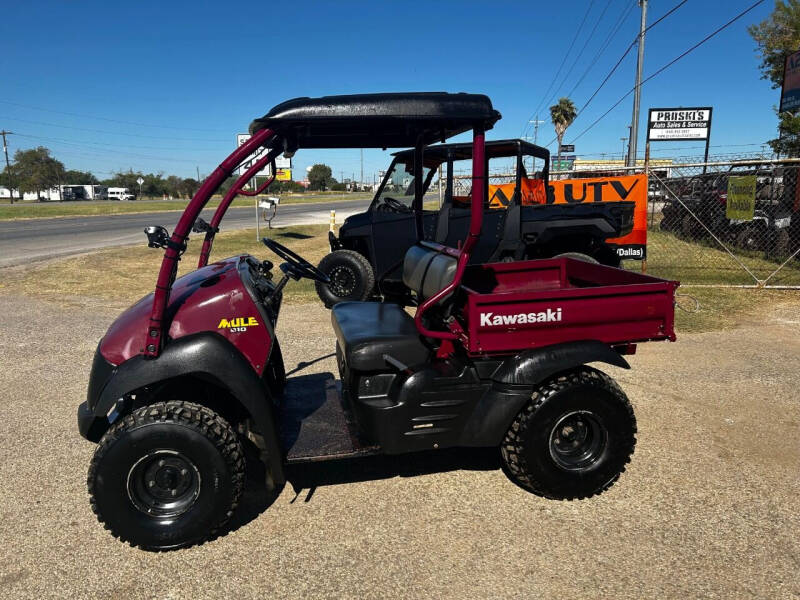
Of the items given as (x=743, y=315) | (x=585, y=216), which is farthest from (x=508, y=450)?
(x=743, y=315)

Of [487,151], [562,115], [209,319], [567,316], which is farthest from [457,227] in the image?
[562,115]

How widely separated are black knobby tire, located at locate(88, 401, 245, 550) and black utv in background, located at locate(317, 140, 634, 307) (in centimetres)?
440

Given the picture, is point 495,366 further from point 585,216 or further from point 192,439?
point 585,216

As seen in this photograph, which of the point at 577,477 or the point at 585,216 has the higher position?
the point at 585,216

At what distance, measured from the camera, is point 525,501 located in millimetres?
3033

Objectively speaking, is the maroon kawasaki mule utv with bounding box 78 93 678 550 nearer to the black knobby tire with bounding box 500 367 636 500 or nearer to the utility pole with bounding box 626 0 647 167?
the black knobby tire with bounding box 500 367 636 500

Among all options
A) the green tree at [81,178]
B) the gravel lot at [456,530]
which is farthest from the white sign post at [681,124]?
the green tree at [81,178]

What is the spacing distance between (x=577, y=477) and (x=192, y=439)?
6.65 ft

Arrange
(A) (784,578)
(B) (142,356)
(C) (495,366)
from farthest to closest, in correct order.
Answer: (C) (495,366), (B) (142,356), (A) (784,578)

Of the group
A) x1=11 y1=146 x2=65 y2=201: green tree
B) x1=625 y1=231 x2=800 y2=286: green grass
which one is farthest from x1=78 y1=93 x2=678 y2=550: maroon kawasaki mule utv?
x1=11 y1=146 x2=65 y2=201: green tree

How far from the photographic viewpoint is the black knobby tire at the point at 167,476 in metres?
2.49

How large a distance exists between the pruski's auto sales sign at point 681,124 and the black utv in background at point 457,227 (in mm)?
17912

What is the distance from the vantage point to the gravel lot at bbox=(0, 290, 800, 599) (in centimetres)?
239

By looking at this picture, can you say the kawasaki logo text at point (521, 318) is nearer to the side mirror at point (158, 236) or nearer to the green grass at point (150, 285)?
the side mirror at point (158, 236)
